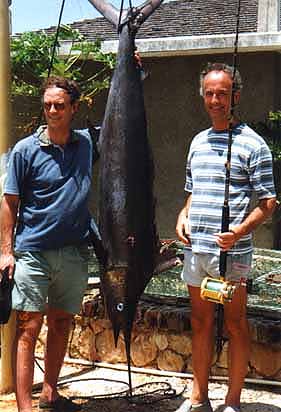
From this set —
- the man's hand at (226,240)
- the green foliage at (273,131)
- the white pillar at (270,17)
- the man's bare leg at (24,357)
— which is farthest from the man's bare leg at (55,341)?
the white pillar at (270,17)

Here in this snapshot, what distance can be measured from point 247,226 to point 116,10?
1.24 meters

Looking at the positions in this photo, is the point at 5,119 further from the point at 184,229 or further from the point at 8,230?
the point at 184,229

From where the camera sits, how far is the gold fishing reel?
3178 mm

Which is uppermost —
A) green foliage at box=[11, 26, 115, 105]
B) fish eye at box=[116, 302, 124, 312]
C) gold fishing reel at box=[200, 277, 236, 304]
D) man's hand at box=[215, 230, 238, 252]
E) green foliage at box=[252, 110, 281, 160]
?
green foliage at box=[11, 26, 115, 105]

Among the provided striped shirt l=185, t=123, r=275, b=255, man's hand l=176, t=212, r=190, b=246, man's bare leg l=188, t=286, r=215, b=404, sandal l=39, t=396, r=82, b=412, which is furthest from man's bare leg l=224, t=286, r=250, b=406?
sandal l=39, t=396, r=82, b=412

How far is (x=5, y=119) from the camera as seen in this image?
13.3ft

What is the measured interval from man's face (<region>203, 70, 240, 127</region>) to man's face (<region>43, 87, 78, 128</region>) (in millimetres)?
688

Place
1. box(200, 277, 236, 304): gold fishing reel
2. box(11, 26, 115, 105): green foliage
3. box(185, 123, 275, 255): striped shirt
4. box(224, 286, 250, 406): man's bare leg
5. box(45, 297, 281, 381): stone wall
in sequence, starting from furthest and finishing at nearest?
box(11, 26, 115, 105): green foliage → box(45, 297, 281, 381): stone wall → box(224, 286, 250, 406): man's bare leg → box(185, 123, 275, 255): striped shirt → box(200, 277, 236, 304): gold fishing reel

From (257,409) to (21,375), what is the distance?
1.34m

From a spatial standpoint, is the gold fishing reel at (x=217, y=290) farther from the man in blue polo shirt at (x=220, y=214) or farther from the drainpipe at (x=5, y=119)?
the drainpipe at (x=5, y=119)

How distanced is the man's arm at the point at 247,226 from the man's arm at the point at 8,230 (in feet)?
3.29

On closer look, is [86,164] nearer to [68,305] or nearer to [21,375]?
[68,305]

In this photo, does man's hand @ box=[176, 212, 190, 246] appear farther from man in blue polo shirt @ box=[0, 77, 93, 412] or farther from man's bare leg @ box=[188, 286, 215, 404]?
man in blue polo shirt @ box=[0, 77, 93, 412]

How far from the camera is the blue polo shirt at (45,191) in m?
3.45
